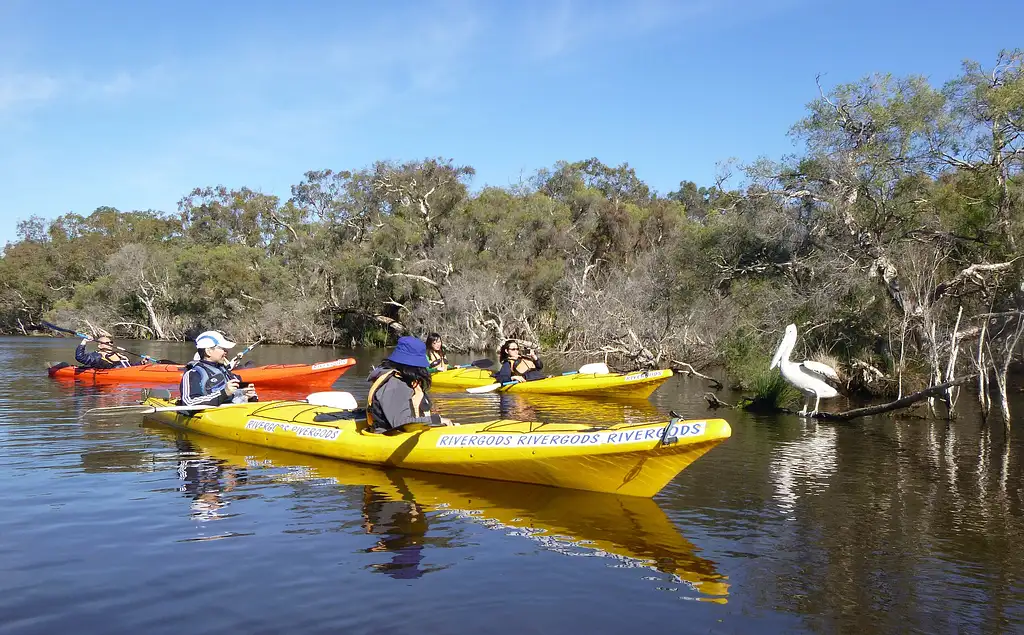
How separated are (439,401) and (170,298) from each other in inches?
1450

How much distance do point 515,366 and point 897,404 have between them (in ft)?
24.3

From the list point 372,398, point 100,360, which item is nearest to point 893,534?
point 372,398

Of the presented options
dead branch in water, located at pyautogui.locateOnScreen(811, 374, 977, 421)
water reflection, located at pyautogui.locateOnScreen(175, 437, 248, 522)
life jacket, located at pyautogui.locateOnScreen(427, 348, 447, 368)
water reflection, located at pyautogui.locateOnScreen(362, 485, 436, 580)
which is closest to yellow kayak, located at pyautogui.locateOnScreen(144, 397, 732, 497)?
water reflection, located at pyautogui.locateOnScreen(362, 485, 436, 580)

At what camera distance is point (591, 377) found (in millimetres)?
15789

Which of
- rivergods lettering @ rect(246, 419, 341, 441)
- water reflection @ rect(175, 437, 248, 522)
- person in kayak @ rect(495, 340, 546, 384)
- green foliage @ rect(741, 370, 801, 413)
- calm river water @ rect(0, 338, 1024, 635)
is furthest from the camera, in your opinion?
person in kayak @ rect(495, 340, 546, 384)

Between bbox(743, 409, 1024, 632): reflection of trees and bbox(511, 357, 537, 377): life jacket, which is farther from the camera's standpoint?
bbox(511, 357, 537, 377): life jacket

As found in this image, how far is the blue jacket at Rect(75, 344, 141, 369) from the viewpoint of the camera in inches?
707

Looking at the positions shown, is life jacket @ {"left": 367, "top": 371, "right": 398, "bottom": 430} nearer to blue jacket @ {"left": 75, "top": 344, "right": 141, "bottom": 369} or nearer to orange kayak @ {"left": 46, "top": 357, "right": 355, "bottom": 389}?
orange kayak @ {"left": 46, "top": 357, "right": 355, "bottom": 389}

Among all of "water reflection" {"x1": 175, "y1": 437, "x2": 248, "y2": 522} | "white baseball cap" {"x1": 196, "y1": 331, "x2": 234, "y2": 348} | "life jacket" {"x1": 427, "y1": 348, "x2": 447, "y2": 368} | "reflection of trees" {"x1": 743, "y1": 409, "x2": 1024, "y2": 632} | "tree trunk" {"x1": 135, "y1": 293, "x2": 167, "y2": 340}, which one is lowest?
"reflection of trees" {"x1": 743, "y1": 409, "x2": 1024, "y2": 632}

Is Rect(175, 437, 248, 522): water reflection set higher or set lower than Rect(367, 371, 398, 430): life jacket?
lower

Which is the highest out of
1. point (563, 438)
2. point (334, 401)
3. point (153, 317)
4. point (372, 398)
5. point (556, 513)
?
point (153, 317)

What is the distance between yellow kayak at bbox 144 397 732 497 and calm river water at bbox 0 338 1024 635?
0.18 m

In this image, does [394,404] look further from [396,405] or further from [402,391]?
[402,391]

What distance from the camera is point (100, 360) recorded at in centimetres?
1814
